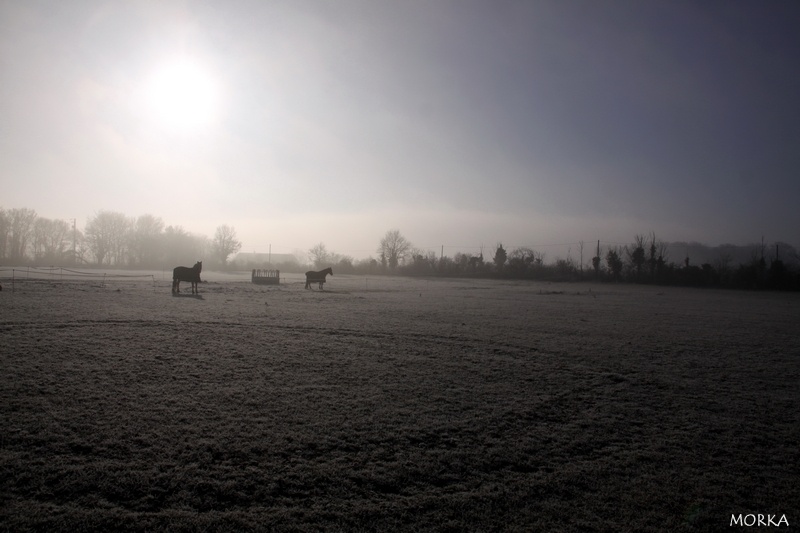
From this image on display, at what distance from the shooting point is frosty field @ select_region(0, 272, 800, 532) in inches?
180

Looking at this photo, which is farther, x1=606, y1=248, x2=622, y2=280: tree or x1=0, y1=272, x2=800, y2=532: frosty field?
x1=606, y1=248, x2=622, y2=280: tree

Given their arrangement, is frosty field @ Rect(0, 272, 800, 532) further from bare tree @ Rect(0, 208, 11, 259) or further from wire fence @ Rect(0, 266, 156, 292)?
bare tree @ Rect(0, 208, 11, 259)

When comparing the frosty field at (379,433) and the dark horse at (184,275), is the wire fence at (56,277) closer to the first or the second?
the dark horse at (184,275)

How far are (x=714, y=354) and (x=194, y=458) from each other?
44.5ft

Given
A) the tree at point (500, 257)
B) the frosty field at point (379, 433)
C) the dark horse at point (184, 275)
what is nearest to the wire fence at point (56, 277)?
the dark horse at point (184, 275)

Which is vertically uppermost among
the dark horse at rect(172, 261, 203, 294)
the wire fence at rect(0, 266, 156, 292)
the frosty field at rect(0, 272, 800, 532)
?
the dark horse at rect(172, 261, 203, 294)

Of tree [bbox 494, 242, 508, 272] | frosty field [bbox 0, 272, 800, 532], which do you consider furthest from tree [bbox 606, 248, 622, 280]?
frosty field [bbox 0, 272, 800, 532]

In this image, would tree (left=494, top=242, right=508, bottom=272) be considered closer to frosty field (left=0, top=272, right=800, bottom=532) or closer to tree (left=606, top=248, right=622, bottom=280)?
tree (left=606, top=248, right=622, bottom=280)

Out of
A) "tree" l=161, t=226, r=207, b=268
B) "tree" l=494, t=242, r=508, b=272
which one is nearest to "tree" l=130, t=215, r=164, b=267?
"tree" l=161, t=226, r=207, b=268

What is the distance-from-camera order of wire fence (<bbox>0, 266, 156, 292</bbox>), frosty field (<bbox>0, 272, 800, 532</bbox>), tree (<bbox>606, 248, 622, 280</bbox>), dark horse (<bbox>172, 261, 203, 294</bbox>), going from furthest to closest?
tree (<bbox>606, 248, 622, 280</bbox>)
wire fence (<bbox>0, 266, 156, 292</bbox>)
dark horse (<bbox>172, 261, 203, 294</bbox>)
frosty field (<bbox>0, 272, 800, 532</bbox>)

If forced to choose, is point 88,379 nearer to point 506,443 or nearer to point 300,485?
point 300,485

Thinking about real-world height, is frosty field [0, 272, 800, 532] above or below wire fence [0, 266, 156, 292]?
below

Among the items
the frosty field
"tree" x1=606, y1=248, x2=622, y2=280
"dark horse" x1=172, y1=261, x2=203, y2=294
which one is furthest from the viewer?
"tree" x1=606, y1=248, x2=622, y2=280

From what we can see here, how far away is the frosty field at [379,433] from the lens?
15.0ft
